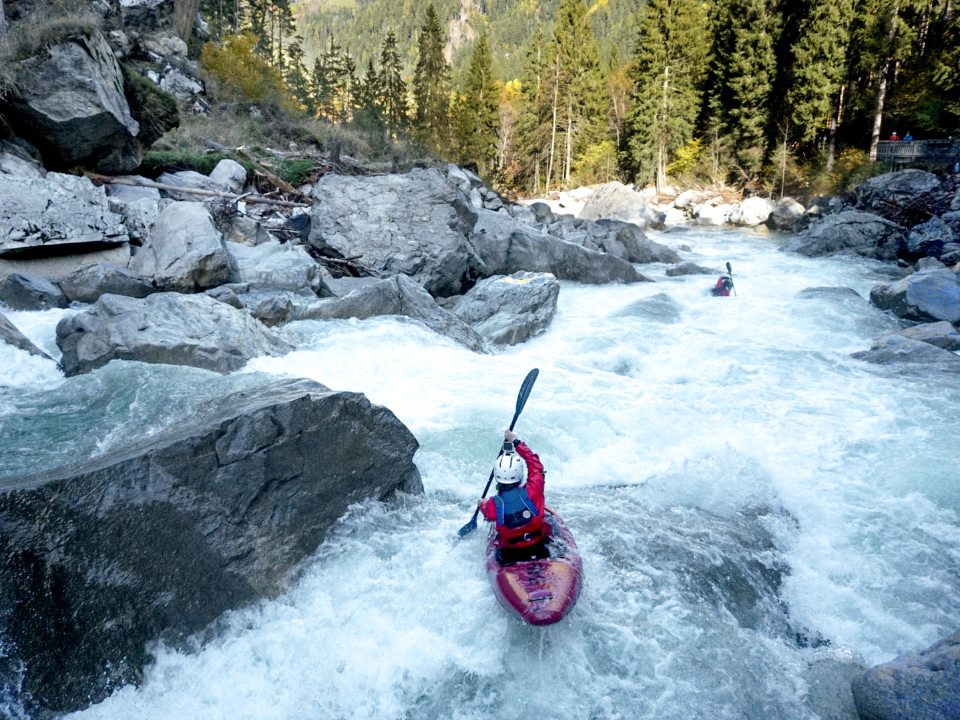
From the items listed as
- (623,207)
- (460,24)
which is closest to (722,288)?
(623,207)

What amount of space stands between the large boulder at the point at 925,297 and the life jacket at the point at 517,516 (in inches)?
439

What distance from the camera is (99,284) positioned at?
9617 mm

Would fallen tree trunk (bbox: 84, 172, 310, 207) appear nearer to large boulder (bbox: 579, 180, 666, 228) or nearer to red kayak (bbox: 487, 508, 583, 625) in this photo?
red kayak (bbox: 487, 508, 583, 625)

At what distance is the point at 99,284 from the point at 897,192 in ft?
80.5

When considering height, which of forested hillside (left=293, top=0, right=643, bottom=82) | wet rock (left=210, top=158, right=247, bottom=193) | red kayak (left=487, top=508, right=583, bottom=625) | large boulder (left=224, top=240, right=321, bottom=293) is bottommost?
red kayak (left=487, top=508, right=583, bottom=625)

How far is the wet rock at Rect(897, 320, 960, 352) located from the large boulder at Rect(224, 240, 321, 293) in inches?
429

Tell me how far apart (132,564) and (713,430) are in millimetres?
6383

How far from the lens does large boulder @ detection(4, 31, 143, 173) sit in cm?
1204

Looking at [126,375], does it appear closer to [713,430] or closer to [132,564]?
[132,564]

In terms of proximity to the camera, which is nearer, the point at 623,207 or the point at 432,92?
the point at 623,207

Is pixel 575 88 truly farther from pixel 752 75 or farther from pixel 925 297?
pixel 925 297

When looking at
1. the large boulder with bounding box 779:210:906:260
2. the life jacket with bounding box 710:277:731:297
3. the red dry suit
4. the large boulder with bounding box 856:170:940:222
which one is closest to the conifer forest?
the large boulder with bounding box 856:170:940:222

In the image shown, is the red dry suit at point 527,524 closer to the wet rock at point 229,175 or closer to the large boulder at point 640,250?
the wet rock at point 229,175

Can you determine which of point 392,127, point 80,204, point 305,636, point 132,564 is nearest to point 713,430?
point 305,636
